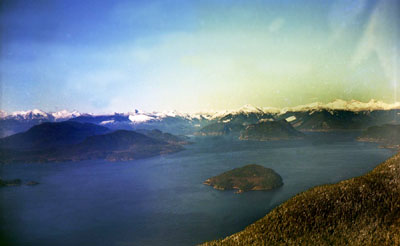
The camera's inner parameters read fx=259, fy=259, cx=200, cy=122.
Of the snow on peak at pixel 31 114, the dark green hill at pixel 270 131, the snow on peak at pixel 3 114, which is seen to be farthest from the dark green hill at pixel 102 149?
the snow on peak at pixel 3 114

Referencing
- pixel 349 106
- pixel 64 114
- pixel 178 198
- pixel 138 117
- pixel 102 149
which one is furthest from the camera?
pixel 102 149

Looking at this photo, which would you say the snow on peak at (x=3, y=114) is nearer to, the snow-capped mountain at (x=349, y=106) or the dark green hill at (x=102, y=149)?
the dark green hill at (x=102, y=149)

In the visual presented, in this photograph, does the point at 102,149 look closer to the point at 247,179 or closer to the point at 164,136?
the point at 164,136

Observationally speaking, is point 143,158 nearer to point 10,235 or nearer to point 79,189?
point 79,189

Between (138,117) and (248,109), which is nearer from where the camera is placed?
(248,109)

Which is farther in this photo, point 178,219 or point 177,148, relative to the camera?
point 177,148

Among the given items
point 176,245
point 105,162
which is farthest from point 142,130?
point 105,162

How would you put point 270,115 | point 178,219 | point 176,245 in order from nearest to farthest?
point 270,115 → point 176,245 → point 178,219

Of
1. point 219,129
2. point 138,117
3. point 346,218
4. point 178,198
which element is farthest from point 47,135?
point 346,218
